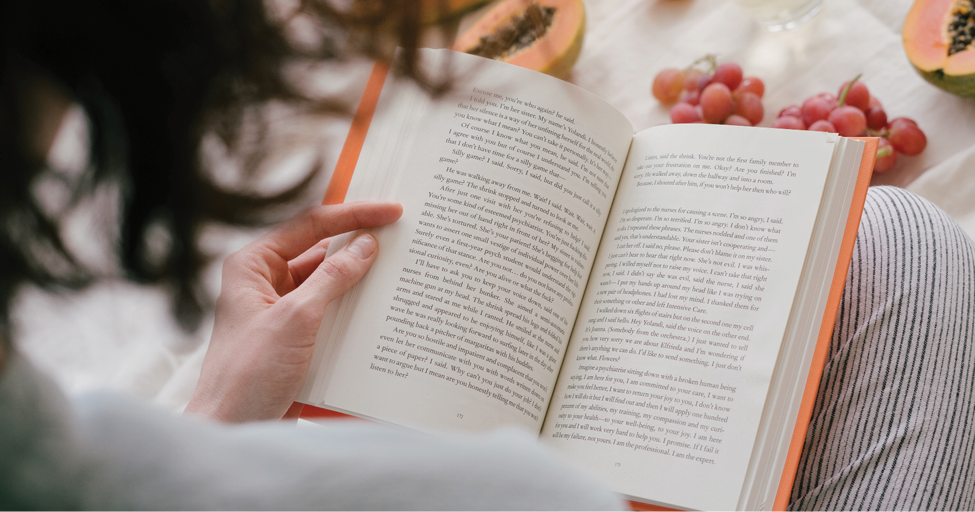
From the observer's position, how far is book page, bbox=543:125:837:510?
0.58m

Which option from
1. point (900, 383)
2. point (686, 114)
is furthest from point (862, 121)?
point (900, 383)

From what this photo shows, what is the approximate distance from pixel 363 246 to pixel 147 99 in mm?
436

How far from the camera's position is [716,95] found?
0.97m

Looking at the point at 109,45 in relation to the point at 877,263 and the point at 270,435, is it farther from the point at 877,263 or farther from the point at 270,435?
the point at 877,263

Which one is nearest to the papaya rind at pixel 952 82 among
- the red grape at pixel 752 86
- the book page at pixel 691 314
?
the red grape at pixel 752 86

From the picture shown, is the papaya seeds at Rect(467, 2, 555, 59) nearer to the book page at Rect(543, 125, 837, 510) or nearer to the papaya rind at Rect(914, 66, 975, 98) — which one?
the book page at Rect(543, 125, 837, 510)

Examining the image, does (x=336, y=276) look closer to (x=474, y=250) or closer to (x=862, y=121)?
(x=474, y=250)

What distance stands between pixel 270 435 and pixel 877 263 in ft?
2.41

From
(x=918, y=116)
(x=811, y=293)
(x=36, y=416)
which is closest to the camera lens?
(x=36, y=416)

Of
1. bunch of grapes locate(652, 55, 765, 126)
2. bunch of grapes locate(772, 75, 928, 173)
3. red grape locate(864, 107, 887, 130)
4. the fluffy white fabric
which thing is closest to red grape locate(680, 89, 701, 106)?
bunch of grapes locate(652, 55, 765, 126)

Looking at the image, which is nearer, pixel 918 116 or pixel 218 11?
pixel 218 11

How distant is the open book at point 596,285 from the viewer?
591mm

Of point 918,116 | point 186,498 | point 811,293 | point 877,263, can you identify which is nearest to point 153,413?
point 186,498

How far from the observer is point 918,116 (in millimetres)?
992
